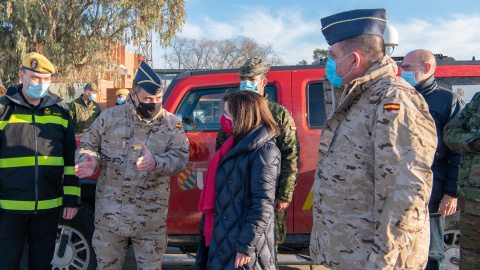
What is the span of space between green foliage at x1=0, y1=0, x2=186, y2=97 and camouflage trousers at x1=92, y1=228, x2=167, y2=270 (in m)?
14.6

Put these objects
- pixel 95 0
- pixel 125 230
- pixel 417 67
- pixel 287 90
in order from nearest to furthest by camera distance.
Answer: pixel 125 230, pixel 417 67, pixel 287 90, pixel 95 0

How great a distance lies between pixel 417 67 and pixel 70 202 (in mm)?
3101

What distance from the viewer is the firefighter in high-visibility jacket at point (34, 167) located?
8.84 ft

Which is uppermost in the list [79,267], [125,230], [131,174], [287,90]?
[287,90]

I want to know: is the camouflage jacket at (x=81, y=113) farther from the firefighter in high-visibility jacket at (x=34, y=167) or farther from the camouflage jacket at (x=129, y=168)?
the camouflage jacket at (x=129, y=168)

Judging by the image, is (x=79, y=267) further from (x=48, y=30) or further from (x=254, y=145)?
(x=48, y=30)

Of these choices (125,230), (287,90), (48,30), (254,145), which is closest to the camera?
(254,145)

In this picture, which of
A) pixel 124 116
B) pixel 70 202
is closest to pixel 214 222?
pixel 124 116

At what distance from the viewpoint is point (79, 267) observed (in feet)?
11.2

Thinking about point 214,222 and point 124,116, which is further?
point 124,116

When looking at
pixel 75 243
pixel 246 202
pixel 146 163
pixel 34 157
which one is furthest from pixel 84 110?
pixel 246 202

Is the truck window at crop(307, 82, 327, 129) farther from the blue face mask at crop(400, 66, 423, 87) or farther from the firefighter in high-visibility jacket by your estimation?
the firefighter in high-visibility jacket

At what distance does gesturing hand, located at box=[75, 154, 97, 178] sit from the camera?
244 cm

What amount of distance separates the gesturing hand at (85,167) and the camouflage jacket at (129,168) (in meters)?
0.09
